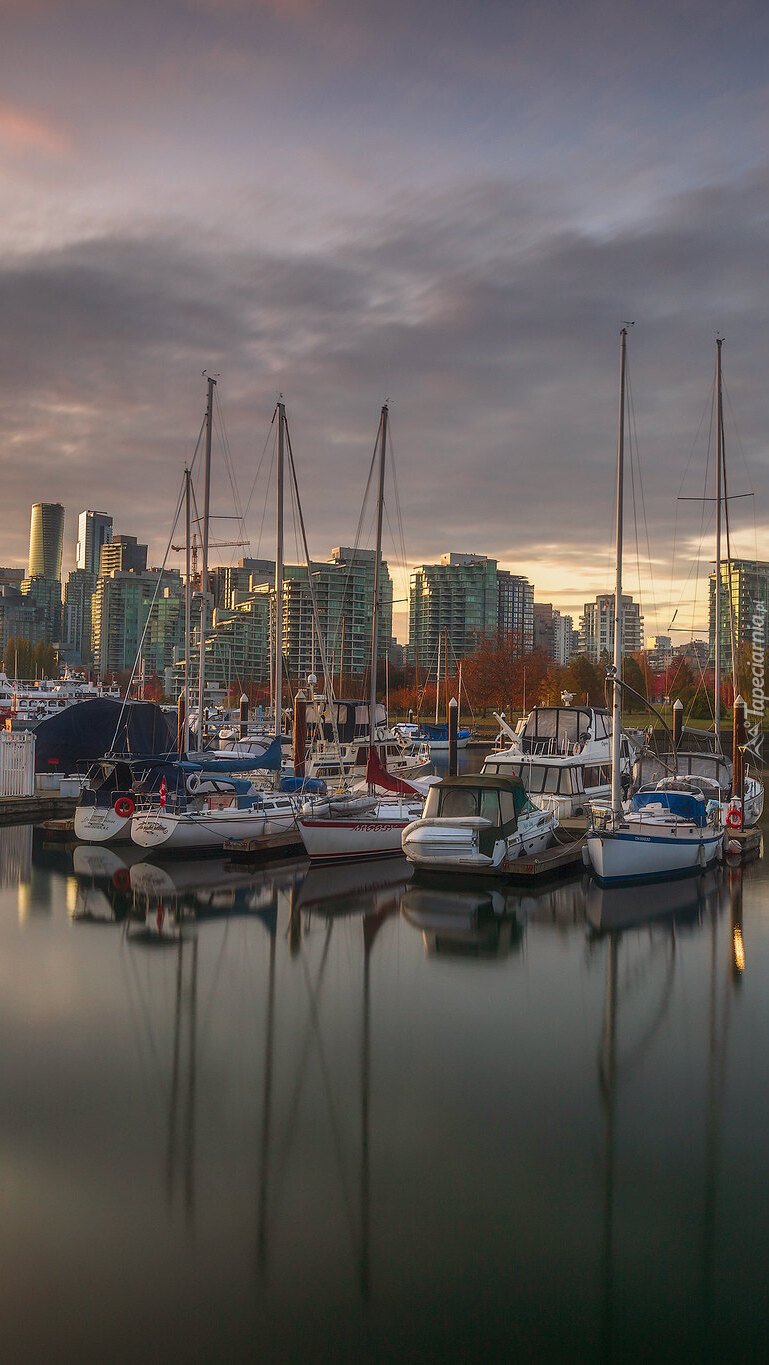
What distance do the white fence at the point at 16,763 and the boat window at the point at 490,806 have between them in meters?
15.8

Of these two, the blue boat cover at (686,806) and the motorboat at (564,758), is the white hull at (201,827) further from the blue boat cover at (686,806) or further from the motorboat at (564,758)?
the blue boat cover at (686,806)

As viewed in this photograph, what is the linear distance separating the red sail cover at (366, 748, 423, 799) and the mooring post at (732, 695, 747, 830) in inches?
339

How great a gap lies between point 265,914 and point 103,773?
954 centimetres

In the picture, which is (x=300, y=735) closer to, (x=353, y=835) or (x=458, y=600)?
(x=353, y=835)

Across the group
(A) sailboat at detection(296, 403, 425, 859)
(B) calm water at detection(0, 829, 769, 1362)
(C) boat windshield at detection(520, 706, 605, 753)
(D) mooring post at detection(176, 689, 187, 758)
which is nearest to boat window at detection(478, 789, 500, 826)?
(A) sailboat at detection(296, 403, 425, 859)

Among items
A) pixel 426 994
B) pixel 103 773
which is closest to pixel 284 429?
pixel 103 773

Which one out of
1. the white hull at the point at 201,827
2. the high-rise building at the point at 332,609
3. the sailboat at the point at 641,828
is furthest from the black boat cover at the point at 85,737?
the high-rise building at the point at 332,609

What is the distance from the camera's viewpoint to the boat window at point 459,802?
68.0 ft

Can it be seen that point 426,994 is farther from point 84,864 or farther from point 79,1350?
point 84,864

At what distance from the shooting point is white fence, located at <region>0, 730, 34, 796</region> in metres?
29.4

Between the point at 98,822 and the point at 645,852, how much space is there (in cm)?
1337

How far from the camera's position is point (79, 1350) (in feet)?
18.6

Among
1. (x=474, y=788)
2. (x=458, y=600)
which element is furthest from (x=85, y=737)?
(x=458, y=600)

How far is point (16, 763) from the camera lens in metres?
29.7
